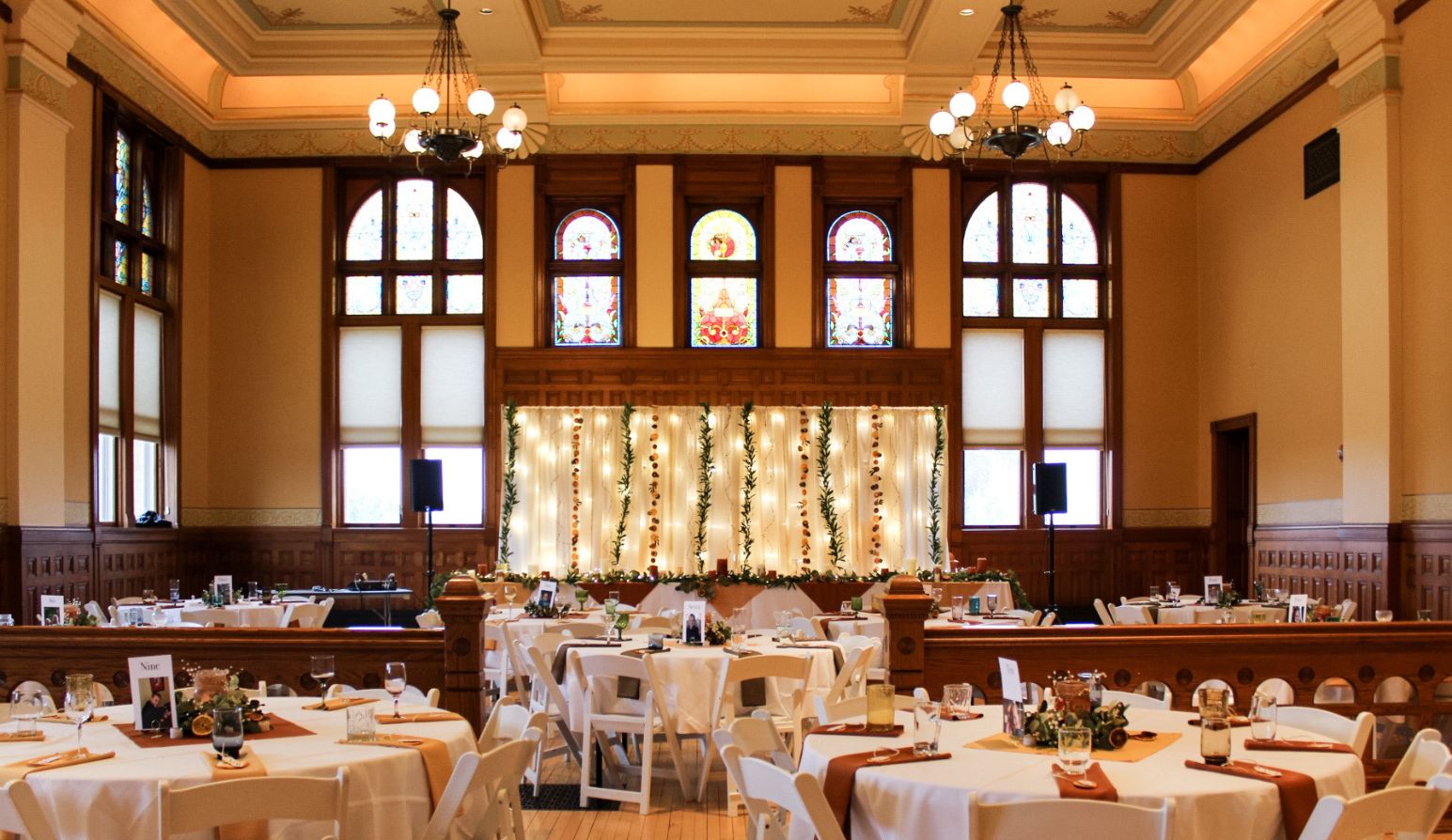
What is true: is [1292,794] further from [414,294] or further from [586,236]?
[414,294]

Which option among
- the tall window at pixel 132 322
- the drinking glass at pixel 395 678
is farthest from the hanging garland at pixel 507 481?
the drinking glass at pixel 395 678

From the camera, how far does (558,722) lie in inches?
307

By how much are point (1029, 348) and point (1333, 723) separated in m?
11.0

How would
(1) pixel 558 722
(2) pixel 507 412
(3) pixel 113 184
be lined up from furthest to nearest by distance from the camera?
(2) pixel 507 412 → (3) pixel 113 184 → (1) pixel 558 722

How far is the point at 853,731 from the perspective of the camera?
4371 mm

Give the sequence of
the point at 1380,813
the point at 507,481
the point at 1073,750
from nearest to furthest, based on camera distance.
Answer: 1. the point at 1380,813
2. the point at 1073,750
3. the point at 507,481

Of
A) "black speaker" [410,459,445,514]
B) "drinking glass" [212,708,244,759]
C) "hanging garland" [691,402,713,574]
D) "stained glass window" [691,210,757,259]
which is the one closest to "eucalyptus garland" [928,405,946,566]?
"hanging garland" [691,402,713,574]

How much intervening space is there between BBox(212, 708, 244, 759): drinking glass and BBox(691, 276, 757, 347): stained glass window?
37.5ft

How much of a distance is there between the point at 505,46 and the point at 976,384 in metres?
6.44

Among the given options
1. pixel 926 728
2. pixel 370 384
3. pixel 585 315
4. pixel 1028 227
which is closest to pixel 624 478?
pixel 585 315

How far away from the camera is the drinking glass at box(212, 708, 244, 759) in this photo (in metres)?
3.96

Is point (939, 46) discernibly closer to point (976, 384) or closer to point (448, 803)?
point (976, 384)

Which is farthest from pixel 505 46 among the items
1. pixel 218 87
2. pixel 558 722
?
pixel 558 722

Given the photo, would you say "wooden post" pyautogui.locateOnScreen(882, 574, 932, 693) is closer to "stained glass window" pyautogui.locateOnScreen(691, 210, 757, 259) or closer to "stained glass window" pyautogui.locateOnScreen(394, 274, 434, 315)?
"stained glass window" pyautogui.locateOnScreen(691, 210, 757, 259)
